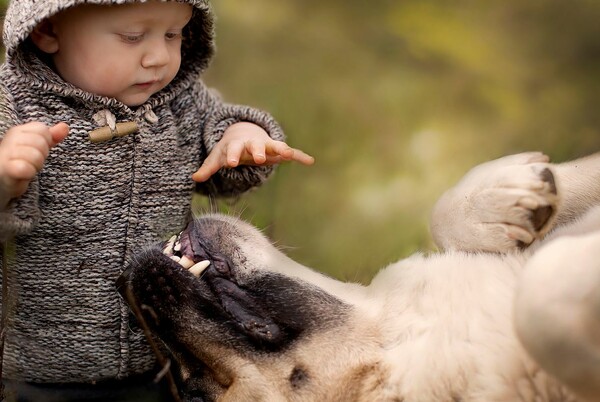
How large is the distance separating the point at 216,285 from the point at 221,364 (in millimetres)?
223

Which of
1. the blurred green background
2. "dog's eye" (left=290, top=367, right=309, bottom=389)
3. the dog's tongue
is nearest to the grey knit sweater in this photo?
the dog's tongue

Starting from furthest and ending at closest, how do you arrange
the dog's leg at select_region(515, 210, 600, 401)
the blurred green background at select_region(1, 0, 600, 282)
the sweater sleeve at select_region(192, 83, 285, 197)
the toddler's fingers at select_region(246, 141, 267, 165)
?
the blurred green background at select_region(1, 0, 600, 282) < the sweater sleeve at select_region(192, 83, 285, 197) < the toddler's fingers at select_region(246, 141, 267, 165) < the dog's leg at select_region(515, 210, 600, 401)

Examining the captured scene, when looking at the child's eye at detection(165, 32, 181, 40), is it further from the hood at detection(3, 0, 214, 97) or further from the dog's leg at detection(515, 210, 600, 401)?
the dog's leg at detection(515, 210, 600, 401)

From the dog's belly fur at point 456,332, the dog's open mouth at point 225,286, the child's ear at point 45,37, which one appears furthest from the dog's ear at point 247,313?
the child's ear at point 45,37

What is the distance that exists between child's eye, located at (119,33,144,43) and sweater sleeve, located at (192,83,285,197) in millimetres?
464

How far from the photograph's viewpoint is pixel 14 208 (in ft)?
7.37

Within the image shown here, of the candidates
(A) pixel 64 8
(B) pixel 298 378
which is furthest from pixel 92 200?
(B) pixel 298 378

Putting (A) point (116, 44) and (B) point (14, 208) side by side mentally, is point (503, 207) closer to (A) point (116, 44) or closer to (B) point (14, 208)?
(A) point (116, 44)

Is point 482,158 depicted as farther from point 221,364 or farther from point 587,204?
point 221,364

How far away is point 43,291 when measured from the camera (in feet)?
8.43

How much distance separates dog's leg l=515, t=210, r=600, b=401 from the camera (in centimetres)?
173

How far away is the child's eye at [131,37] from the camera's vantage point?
2329 millimetres

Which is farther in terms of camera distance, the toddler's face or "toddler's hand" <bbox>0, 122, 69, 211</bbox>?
the toddler's face

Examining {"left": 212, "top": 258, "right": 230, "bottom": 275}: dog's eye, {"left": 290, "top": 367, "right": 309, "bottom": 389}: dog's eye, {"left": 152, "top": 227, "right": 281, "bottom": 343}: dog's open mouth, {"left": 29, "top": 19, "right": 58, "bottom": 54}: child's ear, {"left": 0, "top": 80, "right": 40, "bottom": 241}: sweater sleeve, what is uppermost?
{"left": 29, "top": 19, "right": 58, "bottom": 54}: child's ear
